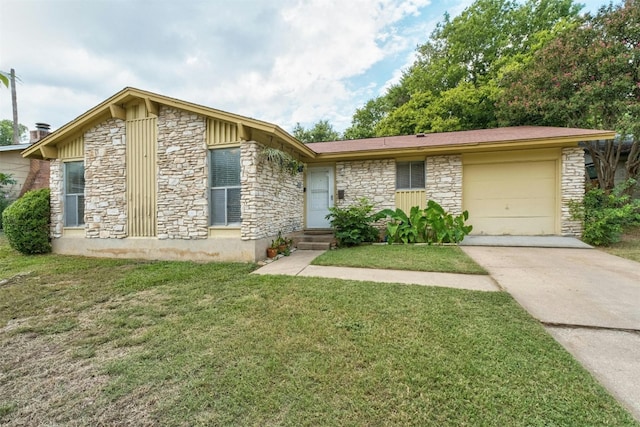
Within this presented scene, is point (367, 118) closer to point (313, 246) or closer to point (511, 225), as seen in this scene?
point (511, 225)

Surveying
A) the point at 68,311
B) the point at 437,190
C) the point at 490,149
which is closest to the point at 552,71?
the point at 490,149

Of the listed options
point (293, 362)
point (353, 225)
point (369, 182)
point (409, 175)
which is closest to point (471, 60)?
point (409, 175)

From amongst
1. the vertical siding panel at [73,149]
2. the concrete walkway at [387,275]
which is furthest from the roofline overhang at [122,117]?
the concrete walkway at [387,275]

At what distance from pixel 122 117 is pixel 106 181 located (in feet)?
5.25

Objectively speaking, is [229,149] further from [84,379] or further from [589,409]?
[589,409]

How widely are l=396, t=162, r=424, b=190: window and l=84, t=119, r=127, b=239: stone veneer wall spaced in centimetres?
727

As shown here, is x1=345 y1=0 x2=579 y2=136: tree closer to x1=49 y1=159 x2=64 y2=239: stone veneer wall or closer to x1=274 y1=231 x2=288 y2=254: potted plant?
x1=274 y1=231 x2=288 y2=254: potted plant

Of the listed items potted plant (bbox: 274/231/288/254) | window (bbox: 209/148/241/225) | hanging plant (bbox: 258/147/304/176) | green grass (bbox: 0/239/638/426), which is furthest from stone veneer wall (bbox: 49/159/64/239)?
potted plant (bbox: 274/231/288/254)

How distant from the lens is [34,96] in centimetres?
979

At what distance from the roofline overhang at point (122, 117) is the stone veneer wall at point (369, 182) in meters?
1.71

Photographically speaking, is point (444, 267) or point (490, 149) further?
point (490, 149)

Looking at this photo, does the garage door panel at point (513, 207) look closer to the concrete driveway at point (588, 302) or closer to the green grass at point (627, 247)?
the green grass at point (627, 247)

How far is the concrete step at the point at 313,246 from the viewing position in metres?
6.96

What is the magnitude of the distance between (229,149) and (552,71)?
10.4m
